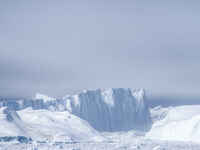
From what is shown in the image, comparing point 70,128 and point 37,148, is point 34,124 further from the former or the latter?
point 37,148

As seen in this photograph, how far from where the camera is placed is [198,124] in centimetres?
16700

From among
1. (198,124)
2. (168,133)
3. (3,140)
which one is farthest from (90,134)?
(3,140)

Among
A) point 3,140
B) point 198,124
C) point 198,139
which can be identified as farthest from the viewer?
point 198,124

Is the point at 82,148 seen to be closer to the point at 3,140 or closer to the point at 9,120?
the point at 3,140

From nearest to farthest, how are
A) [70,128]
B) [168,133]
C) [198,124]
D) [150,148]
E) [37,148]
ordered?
[37,148], [150,148], [198,124], [168,133], [70,128]

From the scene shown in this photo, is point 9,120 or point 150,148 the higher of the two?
point 9,120

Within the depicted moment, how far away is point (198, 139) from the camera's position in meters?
156

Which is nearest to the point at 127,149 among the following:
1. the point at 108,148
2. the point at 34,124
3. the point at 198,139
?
the point at 108,148

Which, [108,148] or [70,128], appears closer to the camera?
[108,148]

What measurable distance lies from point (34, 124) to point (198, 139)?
6625 centimetres

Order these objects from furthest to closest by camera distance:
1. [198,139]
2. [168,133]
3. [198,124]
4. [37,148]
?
1. [168,133]
2. [198,124]
3. [198,139]
4. [37,148]

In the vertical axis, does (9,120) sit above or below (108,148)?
above

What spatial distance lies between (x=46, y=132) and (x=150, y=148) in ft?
236

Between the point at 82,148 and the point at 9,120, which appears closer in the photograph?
the point at 82,148
